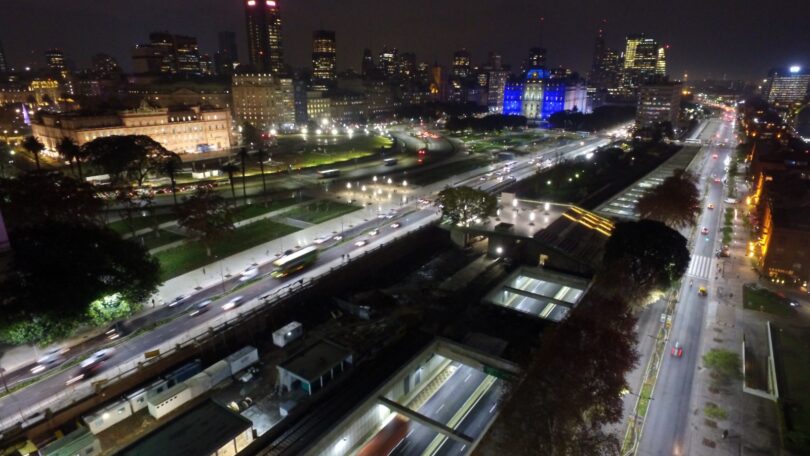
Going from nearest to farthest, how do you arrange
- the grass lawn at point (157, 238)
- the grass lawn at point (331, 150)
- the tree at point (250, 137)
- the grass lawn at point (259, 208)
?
the grass lawn at point (157, 238) → the grass lawn at point (259, 208) → the grass lawn at point (331, 150) → the tree at point (250, 137)

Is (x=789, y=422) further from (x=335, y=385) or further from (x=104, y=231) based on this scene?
(x=104, y=231)

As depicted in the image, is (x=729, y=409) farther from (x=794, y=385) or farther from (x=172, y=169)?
(x=172, y=169)

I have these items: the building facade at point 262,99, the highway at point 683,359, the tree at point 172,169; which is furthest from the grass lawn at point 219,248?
the building facade at point 262,99

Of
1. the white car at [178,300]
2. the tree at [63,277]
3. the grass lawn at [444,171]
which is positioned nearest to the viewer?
the tree at [63,277]

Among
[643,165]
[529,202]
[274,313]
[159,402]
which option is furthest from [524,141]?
[159,402]

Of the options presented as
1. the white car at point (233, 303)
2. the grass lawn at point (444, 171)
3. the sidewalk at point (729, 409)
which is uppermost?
the grass lawn at point (444, 171)

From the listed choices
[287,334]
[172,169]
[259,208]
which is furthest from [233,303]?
[172,169]

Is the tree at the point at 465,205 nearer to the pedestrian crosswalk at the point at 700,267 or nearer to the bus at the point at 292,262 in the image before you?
the bus at the point at 292,262
